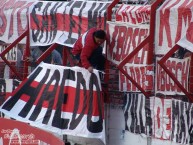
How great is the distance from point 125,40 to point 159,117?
1.38 meters

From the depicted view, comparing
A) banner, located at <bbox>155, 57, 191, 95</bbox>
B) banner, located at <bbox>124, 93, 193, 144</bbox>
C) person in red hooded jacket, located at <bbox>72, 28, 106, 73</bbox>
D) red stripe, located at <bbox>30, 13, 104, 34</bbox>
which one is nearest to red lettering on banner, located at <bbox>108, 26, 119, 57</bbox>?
person in red hooded jacket, located at <bbox>72, 28, 106, 73</bbox>

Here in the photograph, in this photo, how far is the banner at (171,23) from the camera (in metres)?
13.0

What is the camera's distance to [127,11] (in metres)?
14.3

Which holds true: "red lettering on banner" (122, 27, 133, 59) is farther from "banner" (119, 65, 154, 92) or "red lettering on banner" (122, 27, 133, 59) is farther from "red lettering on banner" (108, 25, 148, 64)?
"banner" (119, 65, 154, 92)

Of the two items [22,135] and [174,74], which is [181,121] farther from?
[22,135]

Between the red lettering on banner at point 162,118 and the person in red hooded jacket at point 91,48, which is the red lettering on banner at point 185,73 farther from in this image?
the person in red hooded jacket at point 91,48

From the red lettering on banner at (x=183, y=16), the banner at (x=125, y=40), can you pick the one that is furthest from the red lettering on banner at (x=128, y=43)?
the red lettering on banner at (x=183, y=16)

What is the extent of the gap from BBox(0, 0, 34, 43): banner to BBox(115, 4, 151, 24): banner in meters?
2.78

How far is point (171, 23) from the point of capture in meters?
13.3

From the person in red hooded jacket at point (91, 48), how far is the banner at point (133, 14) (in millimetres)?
390

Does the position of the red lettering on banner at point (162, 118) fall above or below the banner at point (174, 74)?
below

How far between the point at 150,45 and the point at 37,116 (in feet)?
7.93

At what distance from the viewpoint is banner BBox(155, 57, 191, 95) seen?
43.4 ft

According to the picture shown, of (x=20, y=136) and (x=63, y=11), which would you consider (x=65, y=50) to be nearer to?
(x=63, y=11)
